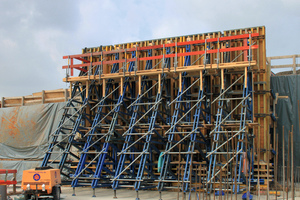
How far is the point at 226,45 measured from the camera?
2666cm

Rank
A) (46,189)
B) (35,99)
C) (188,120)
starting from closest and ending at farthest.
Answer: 1. (46,189)
2. (188,120)
3. (35,99)

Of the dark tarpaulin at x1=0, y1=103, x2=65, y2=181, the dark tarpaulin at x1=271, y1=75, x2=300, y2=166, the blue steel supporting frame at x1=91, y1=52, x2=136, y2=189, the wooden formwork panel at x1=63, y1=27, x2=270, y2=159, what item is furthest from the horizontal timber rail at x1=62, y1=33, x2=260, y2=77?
the dark tarpaulin at x1=271, y1=75, x2=300, y2=166

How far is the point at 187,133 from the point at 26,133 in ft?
46.4

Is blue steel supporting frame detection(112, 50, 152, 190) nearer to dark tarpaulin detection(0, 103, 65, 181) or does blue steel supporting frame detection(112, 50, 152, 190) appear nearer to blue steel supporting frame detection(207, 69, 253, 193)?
blue steel supporting frame detection(207, 69, 253, 193)

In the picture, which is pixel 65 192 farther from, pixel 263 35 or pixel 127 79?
pixel 263 35

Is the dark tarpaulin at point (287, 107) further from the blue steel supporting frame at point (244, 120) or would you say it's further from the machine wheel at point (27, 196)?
the machine wheel at point (27, 196)

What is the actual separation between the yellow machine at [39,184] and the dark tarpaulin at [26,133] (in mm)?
11024

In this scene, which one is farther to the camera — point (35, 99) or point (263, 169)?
point (35, 99)

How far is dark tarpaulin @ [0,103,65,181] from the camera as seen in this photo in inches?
1244

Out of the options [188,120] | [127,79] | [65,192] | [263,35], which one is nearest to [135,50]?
[127,79]

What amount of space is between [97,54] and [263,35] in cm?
1080

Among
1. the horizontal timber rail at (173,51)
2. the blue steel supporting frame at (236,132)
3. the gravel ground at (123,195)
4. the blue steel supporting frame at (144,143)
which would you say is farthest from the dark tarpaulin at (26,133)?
the blue steel supporting frame at (236,132)

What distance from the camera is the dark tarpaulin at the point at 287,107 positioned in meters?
28.3

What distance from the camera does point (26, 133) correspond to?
32.5m
